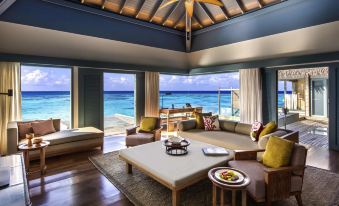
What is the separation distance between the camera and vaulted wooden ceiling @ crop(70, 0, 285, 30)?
14.3ft

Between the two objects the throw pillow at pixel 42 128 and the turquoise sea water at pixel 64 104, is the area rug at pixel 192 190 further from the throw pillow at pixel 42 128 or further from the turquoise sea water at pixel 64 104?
the turquoise sea water at pixel 64 104

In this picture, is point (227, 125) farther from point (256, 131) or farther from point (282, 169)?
point (282, 169)

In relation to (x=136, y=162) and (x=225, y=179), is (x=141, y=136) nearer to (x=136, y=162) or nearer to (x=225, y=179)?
(x=136, y=162)

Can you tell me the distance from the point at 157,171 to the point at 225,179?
926mm

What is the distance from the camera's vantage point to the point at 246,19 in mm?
4648

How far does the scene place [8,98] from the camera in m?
4.42

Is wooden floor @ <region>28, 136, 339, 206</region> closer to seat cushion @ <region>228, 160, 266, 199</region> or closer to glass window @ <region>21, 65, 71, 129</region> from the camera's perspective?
seat cushion @ <region>228, 160, 266, 199</region>

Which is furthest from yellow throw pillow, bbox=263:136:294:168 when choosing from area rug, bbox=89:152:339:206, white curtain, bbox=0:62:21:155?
white curtain, bbox=0:62:21:155

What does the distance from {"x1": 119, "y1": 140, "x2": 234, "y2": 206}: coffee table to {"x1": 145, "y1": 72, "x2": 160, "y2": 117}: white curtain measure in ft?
11.1

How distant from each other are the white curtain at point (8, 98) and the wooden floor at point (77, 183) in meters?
1.37

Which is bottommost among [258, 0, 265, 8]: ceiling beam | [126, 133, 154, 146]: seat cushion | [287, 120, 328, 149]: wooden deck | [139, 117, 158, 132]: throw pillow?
[287, 120, 328, 149]: wooden deck

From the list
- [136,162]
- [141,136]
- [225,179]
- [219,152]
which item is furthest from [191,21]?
[225,179]

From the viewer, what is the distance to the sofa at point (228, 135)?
367 centimetres

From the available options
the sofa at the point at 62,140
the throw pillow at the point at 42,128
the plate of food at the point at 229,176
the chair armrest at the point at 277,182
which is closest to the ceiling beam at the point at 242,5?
the chair armrest at the point at 277,182
